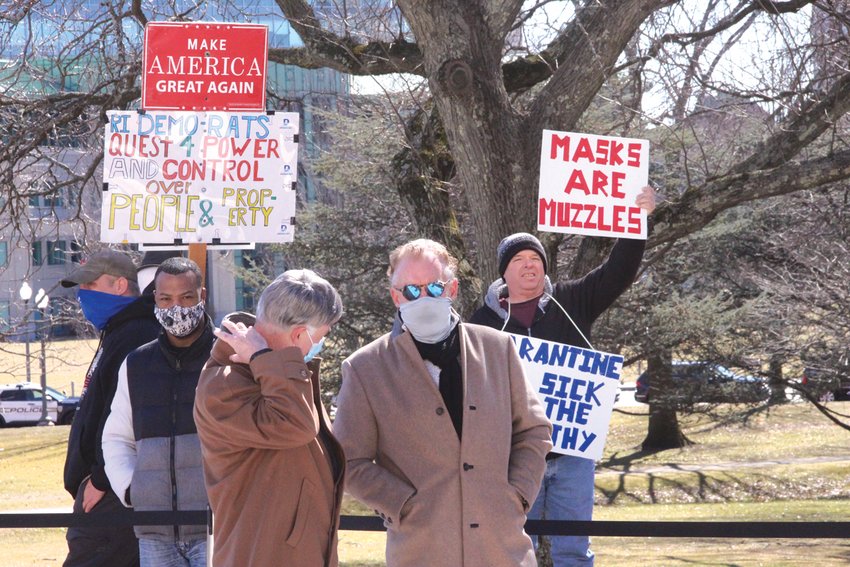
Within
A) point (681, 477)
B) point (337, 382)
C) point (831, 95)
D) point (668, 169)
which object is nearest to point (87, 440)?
point (831, 95)

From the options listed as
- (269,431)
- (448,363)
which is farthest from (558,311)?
(269,431)

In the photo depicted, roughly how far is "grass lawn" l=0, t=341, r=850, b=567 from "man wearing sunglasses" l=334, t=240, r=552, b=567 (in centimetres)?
699

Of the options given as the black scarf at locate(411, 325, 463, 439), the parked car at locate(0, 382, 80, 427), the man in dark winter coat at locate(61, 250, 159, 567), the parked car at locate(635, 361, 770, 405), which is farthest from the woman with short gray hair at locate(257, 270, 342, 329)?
the parked car at locate(0, 382, 80, 427)

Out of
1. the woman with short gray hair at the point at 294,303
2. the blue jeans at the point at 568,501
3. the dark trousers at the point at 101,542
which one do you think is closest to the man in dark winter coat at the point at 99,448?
the dark trousers at the point at 101,542

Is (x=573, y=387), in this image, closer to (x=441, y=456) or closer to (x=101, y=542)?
(x=441, y=456)

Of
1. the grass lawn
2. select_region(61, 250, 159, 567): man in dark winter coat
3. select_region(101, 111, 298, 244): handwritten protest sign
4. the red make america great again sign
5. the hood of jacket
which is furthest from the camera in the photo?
the grass lawn

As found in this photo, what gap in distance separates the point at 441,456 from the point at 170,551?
1395 mm

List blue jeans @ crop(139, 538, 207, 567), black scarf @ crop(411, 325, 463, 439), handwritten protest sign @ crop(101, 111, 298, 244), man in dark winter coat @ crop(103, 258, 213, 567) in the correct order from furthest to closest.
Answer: handwritten protest sign @ crop(101, 111, 298, 244), blue jeans @ crop(139, 538, 207, 567), man in dark winter coat @ crop(103, 258, 213, 567), black scarf @ crop(411, 325, 463, 439)

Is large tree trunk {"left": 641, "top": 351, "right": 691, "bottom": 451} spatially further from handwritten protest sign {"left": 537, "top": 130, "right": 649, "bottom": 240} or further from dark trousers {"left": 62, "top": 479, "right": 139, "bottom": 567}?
dark trousers {"left": 62, "top": 479, "right": 139, "bottom": 567}

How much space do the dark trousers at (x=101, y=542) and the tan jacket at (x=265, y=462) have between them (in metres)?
1.53

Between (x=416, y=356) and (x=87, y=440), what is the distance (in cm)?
176

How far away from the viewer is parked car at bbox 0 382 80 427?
3688 centimetres

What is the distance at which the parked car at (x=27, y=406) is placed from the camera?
121ft

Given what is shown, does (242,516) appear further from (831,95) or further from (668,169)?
(668,169)
